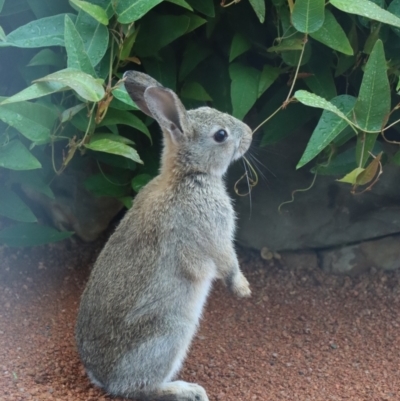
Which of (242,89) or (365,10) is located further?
(242,89)

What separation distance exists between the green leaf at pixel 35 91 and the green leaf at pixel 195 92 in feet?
4.15

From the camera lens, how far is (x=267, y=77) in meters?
4.25

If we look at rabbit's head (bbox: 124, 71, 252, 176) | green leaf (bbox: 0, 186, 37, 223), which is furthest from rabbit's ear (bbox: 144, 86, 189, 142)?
green leaf (bbox: 0, 186, 37, 223)

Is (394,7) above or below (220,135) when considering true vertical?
above

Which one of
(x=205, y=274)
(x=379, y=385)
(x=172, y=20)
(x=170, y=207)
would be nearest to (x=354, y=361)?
(x=379, y=385)

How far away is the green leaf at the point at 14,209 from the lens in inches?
174

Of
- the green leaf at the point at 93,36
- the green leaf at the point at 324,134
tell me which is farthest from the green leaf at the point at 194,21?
the green leaf at the point at 324,134

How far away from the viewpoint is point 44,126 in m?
3.77

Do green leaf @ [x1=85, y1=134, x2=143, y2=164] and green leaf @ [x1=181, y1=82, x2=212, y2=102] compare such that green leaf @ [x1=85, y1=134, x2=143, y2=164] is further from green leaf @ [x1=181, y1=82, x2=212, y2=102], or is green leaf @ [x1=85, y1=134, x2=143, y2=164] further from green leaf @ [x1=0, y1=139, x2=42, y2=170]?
green leaf @ [x1=181, y1=82, x2=212, y2=102]

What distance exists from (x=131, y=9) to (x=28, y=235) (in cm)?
191

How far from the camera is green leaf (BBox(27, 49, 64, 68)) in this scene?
4.11 m

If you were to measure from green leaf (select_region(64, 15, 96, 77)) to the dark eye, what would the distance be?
31.6 inches

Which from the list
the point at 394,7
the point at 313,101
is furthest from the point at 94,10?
the point at 394,7

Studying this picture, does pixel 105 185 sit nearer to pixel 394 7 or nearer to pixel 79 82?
pixel 79 82
